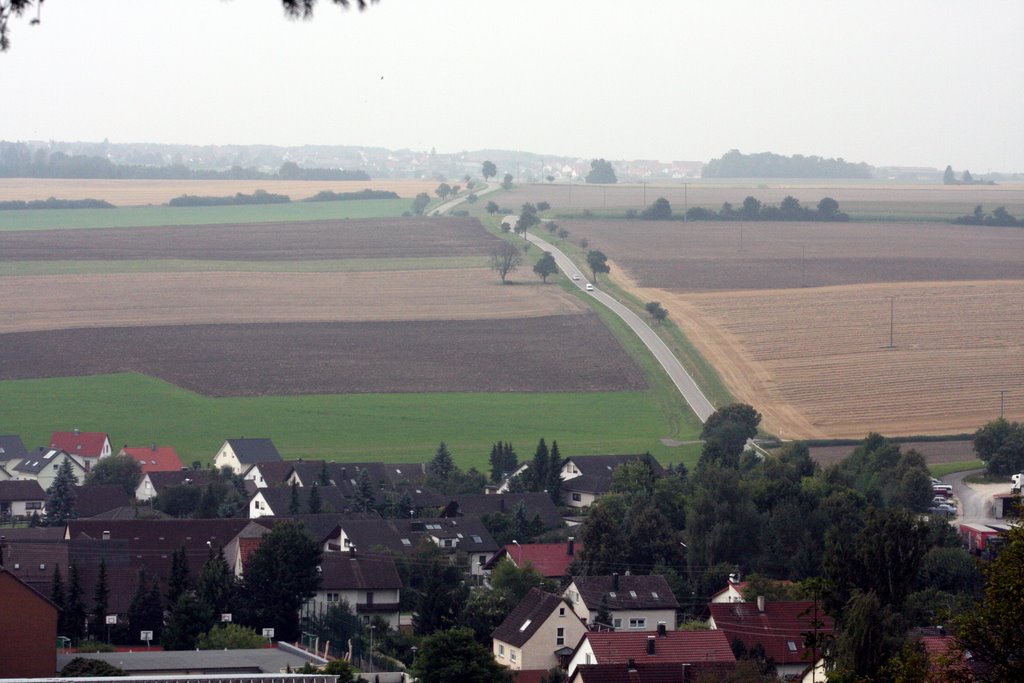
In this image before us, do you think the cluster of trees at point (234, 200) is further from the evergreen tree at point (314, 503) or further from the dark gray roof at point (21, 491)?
the evergreen tree at point (314, 503)

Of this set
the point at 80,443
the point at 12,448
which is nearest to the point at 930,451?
the point at 80,443

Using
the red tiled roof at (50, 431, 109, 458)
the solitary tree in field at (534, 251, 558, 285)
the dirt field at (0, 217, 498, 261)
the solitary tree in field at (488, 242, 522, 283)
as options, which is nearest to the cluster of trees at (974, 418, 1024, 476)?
the red tiled roof at (50, 431, 109, 458)

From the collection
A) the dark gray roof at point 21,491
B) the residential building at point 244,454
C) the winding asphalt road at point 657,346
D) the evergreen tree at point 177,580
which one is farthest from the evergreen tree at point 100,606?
the winding asphalt road at point 657,346

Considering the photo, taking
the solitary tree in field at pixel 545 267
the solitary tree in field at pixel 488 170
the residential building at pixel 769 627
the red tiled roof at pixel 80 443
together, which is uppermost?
the solitary tree in field at pixel 488 170

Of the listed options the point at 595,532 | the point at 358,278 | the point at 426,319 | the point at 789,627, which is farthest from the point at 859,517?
the point at 358,278

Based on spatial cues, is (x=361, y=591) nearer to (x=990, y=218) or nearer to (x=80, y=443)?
(x=80, y=443)

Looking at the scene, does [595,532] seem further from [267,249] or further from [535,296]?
[267,249]
